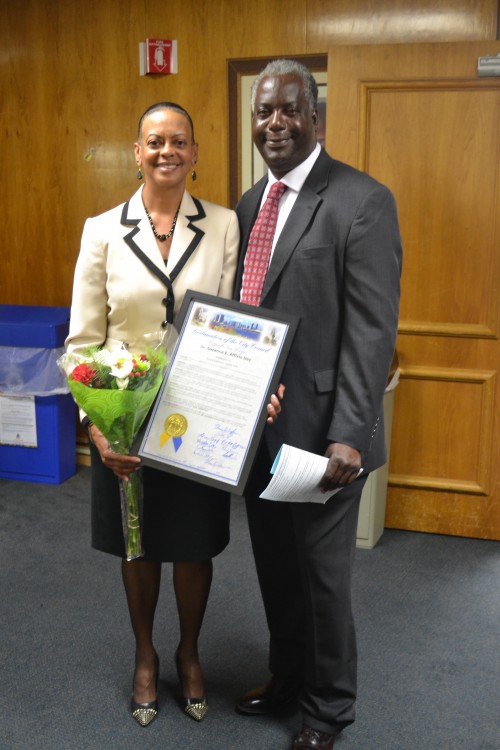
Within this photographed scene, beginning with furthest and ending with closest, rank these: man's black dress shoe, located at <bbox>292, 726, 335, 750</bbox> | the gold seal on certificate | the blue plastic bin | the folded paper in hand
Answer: the blue plastic bin < man's black dress shoe, located at <bbox>292, 726, 335, 750</bbox> < the gold seal on certificate < the folded paper in hand

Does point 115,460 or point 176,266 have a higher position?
point 176,266

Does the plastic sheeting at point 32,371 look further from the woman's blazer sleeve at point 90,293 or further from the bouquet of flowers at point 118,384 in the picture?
the bouquet of flowers at point 118,384

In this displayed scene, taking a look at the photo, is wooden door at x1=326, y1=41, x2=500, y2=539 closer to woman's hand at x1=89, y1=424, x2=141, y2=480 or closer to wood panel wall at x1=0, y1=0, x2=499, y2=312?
wood panel wall at x1=0, y1=0, x2=499, y2=312

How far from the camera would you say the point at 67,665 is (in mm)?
2568

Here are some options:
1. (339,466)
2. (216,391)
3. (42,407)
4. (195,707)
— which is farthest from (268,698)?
(42,407)

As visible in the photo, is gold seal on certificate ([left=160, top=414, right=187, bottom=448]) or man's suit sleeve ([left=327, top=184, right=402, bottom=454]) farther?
gold seal on certificate ([left=160, top=414, right=187, bottom=448])

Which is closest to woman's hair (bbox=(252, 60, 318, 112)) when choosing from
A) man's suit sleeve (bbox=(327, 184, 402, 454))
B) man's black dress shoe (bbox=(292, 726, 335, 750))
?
man's suit sleeve (bbox=(327, 184, 402, 454))

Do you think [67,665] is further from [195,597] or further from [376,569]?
[376,569]

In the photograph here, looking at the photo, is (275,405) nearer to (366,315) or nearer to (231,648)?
(366,315)

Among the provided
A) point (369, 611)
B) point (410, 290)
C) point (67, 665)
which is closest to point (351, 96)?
point (410, 290)

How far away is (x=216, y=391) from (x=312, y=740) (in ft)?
3.09

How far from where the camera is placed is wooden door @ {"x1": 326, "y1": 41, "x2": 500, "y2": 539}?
3244mm

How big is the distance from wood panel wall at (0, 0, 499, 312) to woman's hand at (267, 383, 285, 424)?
219cm

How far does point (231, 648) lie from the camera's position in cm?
268
